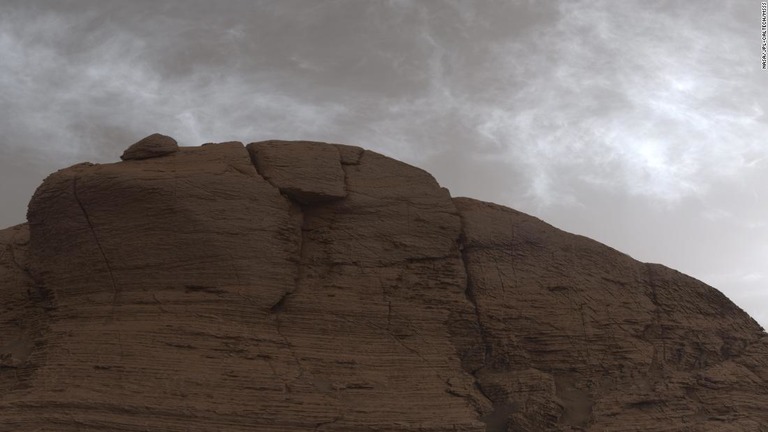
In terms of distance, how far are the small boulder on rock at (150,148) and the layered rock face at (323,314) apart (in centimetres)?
3

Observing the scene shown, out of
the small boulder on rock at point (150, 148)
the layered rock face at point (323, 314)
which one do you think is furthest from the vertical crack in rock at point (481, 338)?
the small boulder on rock at point (150, 148)

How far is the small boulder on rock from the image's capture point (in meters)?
15.3

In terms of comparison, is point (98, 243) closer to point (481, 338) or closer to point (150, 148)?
point (150, 148)

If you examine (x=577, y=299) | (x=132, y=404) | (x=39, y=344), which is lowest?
(x=132, y=404)

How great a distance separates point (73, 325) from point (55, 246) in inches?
67.4

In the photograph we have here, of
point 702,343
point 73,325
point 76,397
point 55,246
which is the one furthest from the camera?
point 702,343

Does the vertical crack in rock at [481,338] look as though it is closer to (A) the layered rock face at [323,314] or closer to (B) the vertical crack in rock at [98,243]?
(A) the layered rock face at [323,314]

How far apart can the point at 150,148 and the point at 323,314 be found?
456 cm

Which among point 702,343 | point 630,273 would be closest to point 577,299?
point 630,273

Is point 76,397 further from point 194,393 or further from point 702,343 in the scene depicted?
point 702,343

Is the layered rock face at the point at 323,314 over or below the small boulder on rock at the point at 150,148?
below

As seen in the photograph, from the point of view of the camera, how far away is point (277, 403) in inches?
511

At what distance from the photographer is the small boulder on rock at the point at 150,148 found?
15320mm

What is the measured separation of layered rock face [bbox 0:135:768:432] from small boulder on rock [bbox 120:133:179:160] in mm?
27
